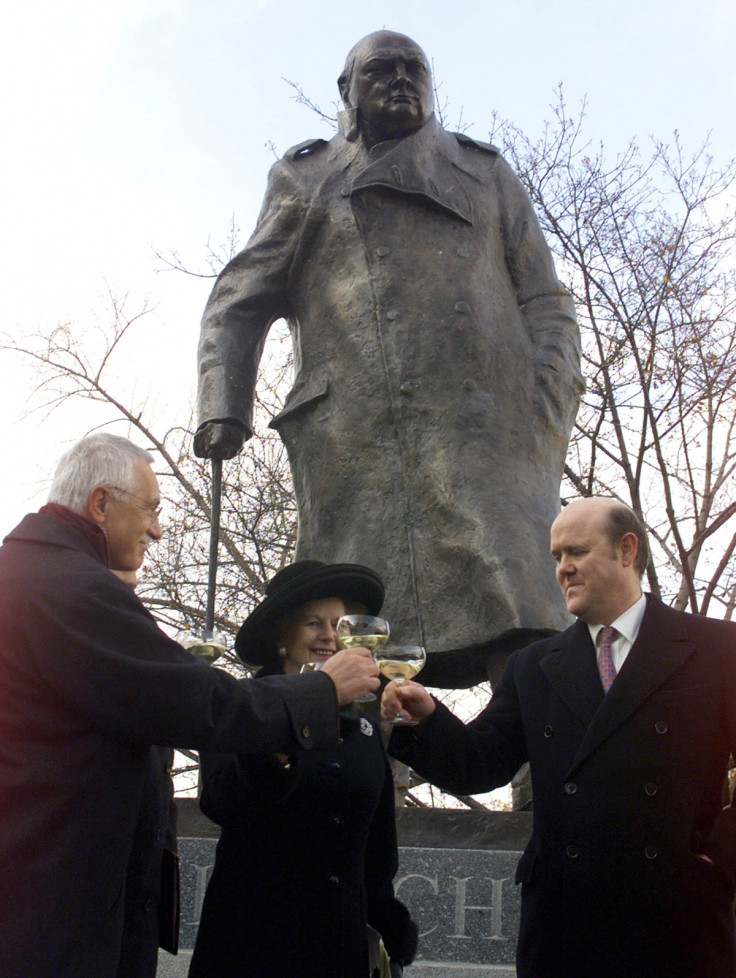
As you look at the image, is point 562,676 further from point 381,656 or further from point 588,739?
point 381,656

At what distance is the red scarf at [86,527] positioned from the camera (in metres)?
2.66

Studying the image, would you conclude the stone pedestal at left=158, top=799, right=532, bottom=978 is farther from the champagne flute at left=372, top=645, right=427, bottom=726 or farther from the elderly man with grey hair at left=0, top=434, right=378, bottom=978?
the elderly man with grey hair at left=0, top=434, right=378, bottom=978

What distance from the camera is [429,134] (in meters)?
5.27

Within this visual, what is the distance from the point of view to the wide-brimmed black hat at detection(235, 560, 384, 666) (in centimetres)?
339

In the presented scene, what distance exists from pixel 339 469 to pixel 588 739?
2194 mm

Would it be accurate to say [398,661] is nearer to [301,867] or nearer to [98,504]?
[301,867]

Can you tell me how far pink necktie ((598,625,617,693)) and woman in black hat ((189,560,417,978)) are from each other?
0.60m

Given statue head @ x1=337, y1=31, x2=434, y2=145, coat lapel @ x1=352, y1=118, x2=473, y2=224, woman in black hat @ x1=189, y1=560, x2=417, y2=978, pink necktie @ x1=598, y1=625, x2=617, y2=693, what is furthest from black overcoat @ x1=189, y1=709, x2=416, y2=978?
statue head @ x1=337, y1=31, x2=434, y2=145

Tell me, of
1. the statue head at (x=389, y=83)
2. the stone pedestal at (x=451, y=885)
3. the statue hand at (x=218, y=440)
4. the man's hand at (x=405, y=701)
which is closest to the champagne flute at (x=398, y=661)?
the man's hand at (x=405, y=701)

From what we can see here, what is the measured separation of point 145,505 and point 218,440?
209cm

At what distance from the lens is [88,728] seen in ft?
7.91

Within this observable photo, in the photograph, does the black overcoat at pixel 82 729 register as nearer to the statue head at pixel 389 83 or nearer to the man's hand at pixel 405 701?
the man's hand at pixel 405 701

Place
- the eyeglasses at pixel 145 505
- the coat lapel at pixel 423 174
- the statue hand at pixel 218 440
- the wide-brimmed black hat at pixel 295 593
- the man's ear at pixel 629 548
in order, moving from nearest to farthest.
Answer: the eyeglasses at pixel 145 505, the man's ear at pixel 629 548, the wide-brimmed black hat at pixel 295 593, the statue hand at pixel 218 440, the coat lapel at pixel 423 174

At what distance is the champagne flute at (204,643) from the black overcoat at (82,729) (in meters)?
0.94
